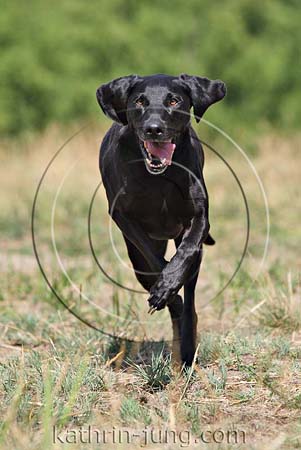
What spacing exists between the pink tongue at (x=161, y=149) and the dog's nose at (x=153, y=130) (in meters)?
0.08

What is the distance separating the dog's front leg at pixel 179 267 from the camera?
4.01 meters

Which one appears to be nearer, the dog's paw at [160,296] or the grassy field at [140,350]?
the grassy field at [140,350]

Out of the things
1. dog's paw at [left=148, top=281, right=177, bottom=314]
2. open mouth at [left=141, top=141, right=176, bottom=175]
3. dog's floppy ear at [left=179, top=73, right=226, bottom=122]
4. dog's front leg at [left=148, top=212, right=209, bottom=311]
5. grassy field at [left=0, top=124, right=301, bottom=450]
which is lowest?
grassy field at [left=0, top=124, right=301, bottom=450]

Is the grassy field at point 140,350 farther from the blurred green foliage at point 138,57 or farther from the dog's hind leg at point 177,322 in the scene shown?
the blurred green foliage at point 138,57

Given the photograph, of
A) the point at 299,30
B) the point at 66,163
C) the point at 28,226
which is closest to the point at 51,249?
the point at 28,226

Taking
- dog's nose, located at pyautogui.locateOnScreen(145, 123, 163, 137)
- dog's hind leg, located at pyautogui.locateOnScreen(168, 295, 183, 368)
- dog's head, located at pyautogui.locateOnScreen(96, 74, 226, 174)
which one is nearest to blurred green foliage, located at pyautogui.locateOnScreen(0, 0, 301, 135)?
dog's hind leg, located at pyautogui.locateOnScreen(168, 295, 183, 368)

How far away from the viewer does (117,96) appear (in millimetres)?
4551

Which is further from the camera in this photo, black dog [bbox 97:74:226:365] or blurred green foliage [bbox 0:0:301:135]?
blurred green foliage [bbox 0:0:301:135]

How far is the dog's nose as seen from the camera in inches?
161

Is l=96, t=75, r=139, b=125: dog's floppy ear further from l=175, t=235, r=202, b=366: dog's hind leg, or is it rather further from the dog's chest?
l=175, t=235, r=202, b=366: dog's hind leg


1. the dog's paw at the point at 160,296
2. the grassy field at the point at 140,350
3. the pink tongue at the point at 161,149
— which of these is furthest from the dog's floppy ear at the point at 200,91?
the grassy field at the point at 140,350

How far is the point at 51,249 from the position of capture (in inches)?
356

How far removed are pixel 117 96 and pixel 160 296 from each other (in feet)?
3.78

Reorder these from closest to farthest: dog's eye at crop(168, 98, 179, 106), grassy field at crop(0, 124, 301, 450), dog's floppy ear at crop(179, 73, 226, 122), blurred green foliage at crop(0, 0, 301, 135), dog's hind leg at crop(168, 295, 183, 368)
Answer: grassy field at crop(0, 124, 301, 450), dog's eye at crop(168, 98, 179, 106), dog's floppy ear at crop(179, 73, 226, 122), dog's hind leg at crop(168, 295, 183, 368), blurred green foliage at crop(0, 0, 301, 135)
